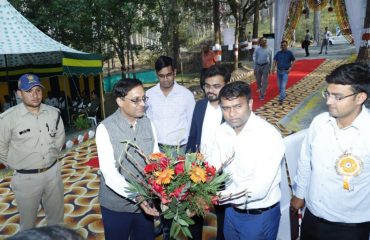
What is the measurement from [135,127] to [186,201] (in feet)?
2.25

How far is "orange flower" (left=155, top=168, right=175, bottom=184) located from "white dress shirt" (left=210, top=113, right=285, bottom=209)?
1.31 ft

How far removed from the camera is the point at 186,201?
1.87 meters

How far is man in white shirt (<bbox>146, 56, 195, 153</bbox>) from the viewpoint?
3.18 metres

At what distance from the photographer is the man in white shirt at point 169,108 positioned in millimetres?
3184

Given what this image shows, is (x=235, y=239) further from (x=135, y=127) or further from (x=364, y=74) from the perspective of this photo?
(x=364, y=74)

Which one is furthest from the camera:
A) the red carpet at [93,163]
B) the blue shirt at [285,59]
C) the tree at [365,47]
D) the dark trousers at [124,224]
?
the tree at [365,47]

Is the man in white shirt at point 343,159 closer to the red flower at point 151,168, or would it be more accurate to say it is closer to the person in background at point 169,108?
the red flower at point 151,168

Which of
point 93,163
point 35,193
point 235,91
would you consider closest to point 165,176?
point 235,91

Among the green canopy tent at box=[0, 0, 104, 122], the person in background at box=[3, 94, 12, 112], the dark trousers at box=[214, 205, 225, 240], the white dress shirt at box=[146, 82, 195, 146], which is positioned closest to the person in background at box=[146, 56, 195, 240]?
the white dress shirt at box=[146, 82, 195, 146]

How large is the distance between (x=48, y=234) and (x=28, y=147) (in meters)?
2.02

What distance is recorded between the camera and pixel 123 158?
7.24 ft

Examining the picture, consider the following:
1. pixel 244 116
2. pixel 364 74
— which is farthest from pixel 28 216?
pixel 364 74

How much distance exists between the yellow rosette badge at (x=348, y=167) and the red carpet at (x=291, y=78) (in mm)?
6645

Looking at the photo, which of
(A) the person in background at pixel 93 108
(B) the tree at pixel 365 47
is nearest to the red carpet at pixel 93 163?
(A) the person in background at pixel 93 108
